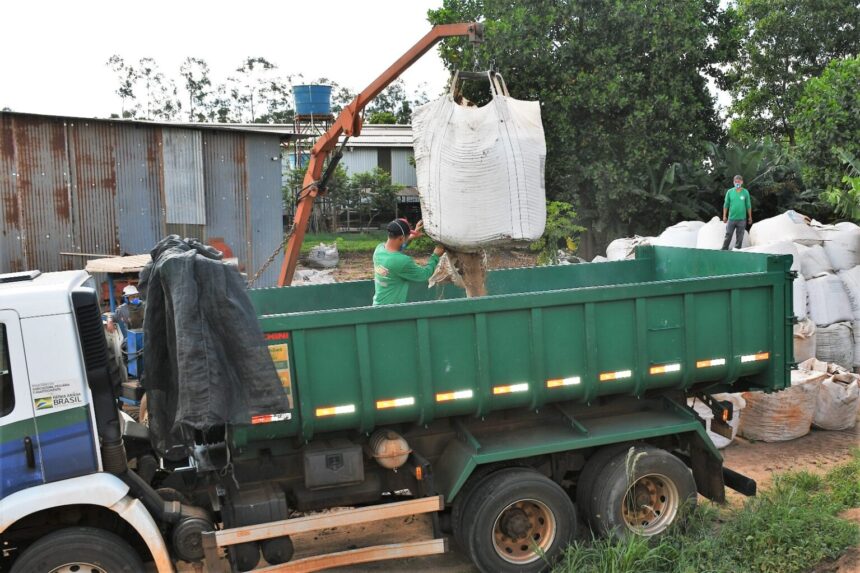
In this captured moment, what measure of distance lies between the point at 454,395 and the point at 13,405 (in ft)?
7.83

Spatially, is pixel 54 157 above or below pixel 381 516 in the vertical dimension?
above

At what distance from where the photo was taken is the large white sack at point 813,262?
32.7 ft

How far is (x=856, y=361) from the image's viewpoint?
970cm

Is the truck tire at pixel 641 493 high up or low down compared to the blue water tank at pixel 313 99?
down

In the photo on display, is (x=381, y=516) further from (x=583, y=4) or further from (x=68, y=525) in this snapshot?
(x=583, y=4)

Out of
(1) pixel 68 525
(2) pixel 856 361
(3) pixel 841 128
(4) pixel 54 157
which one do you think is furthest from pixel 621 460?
(4) pixel 54 157

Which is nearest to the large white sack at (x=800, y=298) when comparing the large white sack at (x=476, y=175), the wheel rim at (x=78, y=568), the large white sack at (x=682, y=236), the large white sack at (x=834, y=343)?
the large white sack at (x=834, y=343)

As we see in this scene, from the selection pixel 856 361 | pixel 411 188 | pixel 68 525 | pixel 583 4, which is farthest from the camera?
pixel 411 188

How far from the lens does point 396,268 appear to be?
18.1ft

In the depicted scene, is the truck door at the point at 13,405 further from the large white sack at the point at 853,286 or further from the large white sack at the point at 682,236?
the large white sack at the point at 682,236

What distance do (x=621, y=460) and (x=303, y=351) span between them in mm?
2280

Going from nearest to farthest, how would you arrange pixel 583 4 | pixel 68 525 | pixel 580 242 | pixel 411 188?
1. pixel 68 525
2. pixel 583 4
3. pixel 580 242
4. pixel 411 188

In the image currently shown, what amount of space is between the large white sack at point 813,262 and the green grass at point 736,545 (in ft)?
17.2

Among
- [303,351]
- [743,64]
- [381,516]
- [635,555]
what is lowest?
[635,555]
